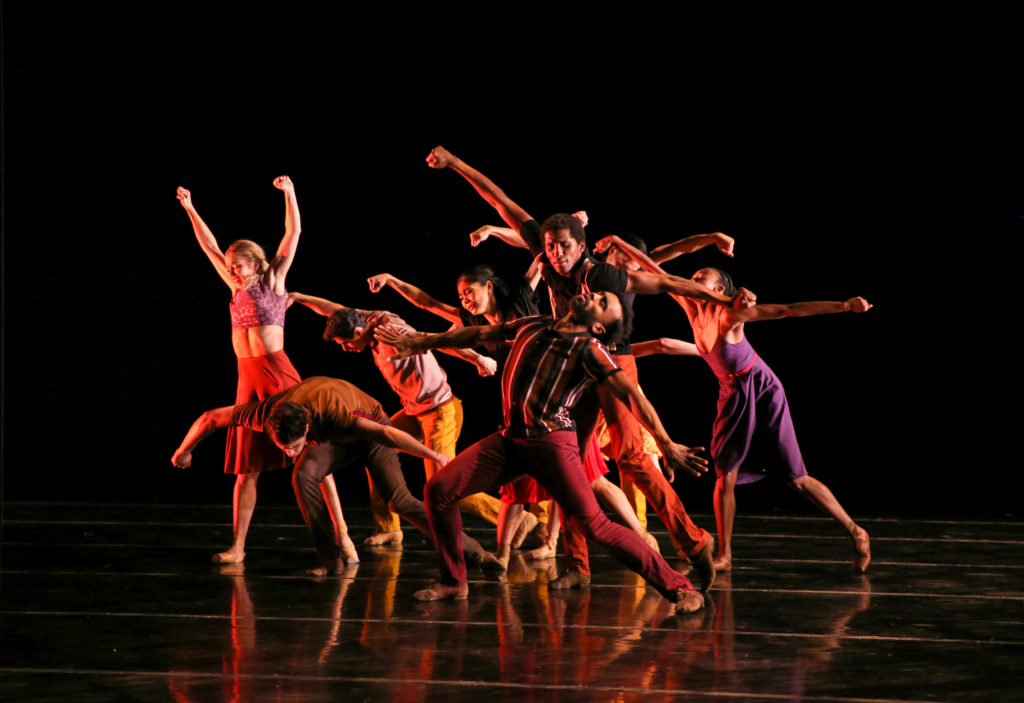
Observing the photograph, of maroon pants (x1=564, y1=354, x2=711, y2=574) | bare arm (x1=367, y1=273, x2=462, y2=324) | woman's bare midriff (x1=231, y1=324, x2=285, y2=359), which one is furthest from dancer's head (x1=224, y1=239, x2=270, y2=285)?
maroon pants (x1=564, y1=354, x2=711, y2=574)

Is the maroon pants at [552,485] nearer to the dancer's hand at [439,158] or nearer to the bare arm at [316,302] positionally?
the dancer's hand at [439,158]

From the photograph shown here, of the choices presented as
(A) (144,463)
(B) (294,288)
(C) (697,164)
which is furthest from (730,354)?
(A) (144,463)

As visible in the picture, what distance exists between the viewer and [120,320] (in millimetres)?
8023

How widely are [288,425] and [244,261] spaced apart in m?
1.16

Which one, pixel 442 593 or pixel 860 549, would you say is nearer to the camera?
pixel 442 593

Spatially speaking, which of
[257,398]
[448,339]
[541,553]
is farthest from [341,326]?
[541,553]

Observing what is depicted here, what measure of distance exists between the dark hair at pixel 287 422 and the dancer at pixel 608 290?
1072 millimetres

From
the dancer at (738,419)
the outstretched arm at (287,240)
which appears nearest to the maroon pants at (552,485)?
the dancer at (738,419)

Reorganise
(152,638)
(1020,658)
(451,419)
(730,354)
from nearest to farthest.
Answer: (1020,658)
(152,638)
(730,354)
(451,419)

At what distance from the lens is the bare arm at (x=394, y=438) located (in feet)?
15.5

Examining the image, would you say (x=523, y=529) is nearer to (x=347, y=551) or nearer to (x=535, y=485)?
(x=347, y=551)

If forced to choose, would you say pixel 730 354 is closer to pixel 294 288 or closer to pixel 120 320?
pixel 294 288

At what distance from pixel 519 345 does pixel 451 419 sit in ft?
5.70

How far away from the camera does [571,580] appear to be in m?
4.68
